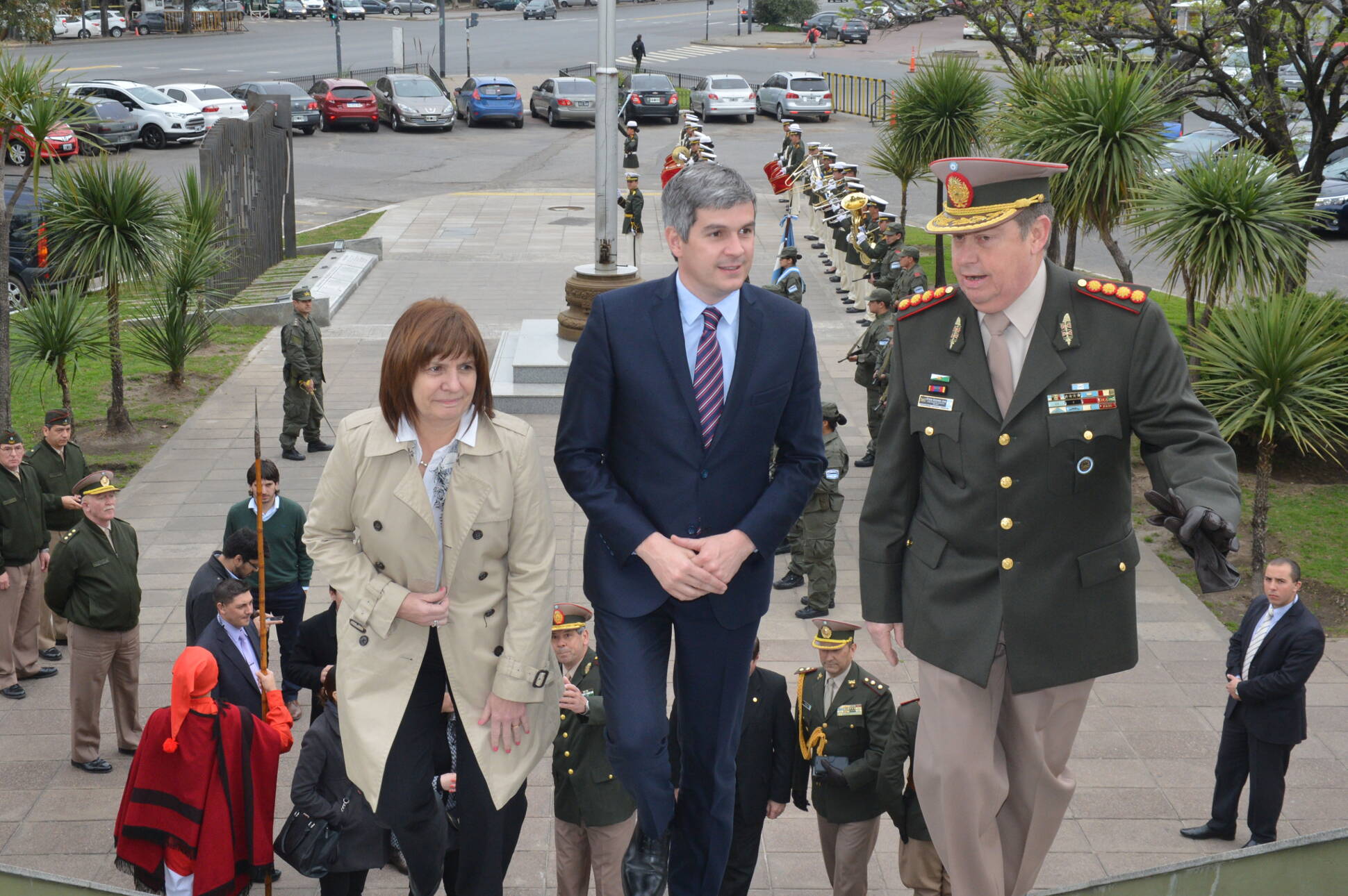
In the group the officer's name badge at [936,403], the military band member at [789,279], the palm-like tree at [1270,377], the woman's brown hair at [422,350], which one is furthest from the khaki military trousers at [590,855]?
the military band member at [789,279]

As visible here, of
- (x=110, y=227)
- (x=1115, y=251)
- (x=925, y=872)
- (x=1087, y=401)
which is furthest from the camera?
(x=1115, y=251)

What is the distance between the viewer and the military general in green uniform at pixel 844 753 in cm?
664

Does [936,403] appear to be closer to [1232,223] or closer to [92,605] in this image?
[92,605]

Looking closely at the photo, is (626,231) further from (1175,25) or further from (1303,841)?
(1303,841)

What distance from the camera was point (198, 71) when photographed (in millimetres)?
48625

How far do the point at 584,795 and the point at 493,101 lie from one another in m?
37.8

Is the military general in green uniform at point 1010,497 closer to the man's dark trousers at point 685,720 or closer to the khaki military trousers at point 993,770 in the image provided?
the khaki military trousers at point 993,770

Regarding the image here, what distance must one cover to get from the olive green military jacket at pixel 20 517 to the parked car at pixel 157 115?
2873cm

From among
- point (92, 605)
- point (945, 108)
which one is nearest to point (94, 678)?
point (92, 605)

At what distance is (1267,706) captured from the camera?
748 cm

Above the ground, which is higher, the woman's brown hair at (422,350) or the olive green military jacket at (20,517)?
the woman's brown hair at (422,350)

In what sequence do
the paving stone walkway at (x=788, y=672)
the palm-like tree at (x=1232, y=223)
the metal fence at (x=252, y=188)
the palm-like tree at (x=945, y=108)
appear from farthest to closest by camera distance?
the palm-like tree at (x=945, y=108) → the metal fence at (x=252, y=188) → the palm-like tree at (x=1232, y=223) → the paving stone walkway at (x=788, y=672)

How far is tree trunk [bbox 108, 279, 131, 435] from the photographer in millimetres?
14812

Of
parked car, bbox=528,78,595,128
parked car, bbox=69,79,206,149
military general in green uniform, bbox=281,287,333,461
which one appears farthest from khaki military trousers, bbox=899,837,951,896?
parked car, bbox=528,78,595,128
